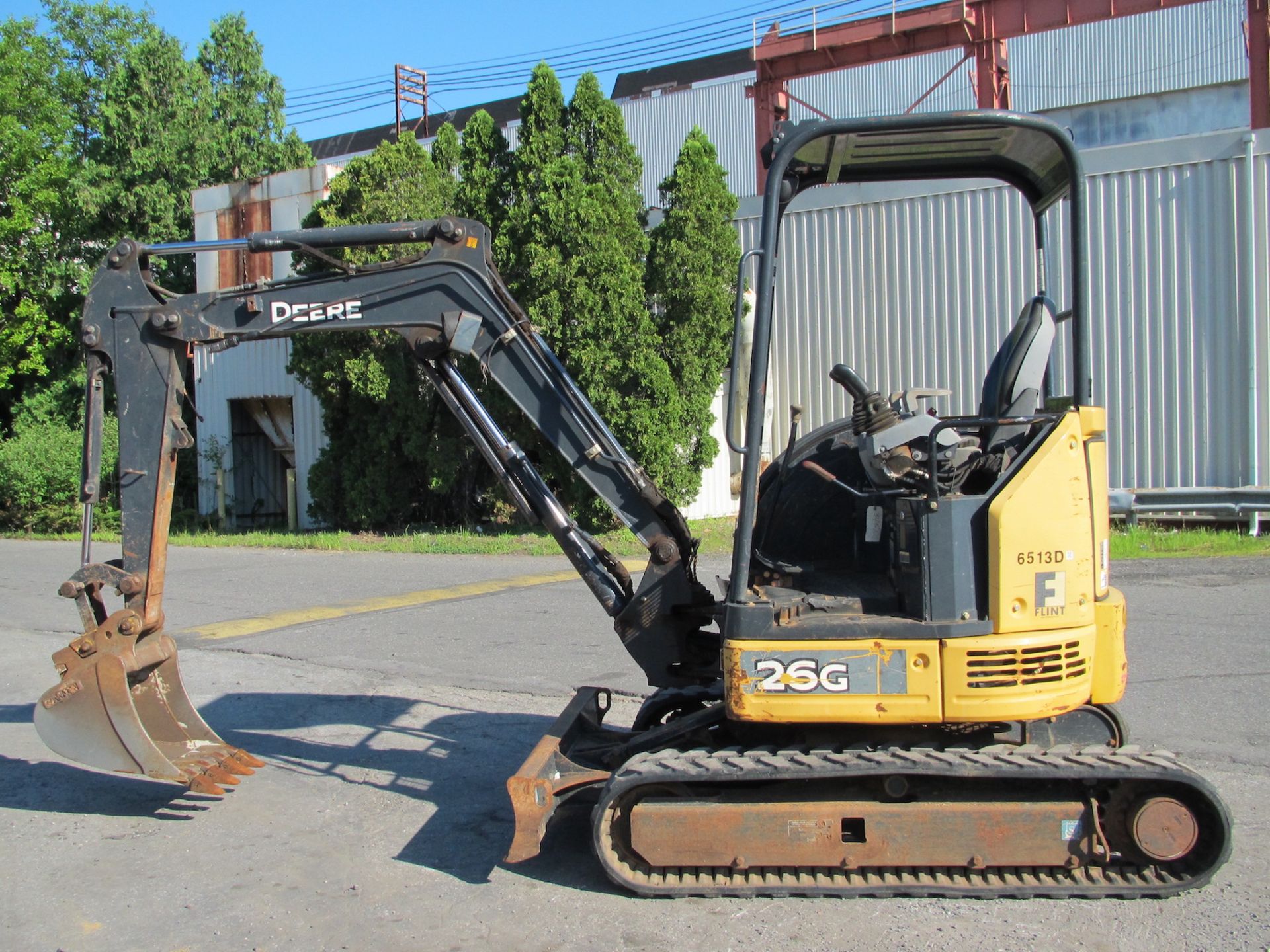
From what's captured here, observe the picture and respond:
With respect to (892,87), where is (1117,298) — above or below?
below

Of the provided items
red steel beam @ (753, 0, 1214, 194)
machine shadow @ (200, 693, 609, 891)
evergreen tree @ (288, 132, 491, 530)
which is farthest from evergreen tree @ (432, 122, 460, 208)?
machine shadow @ (200, 693, 609, 891)

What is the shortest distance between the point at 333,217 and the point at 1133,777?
16.3m

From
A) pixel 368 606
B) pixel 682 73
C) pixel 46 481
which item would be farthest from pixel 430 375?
pixel 682 73

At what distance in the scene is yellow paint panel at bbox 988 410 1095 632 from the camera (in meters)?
4.15

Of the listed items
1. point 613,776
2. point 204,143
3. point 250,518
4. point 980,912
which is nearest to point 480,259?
point 613,776

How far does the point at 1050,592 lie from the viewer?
4.20m

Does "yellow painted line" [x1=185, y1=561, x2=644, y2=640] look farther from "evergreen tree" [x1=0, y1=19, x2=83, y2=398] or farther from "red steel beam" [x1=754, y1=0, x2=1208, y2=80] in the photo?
"evergreen tree" [x1=0, y1=19, x2=83, y2=398]

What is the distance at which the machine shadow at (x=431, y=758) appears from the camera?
497 centimetres

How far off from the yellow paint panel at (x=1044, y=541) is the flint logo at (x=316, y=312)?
3.14 metres

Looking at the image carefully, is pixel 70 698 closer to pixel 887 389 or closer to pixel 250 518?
pixel 887 389

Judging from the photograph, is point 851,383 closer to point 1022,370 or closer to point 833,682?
point 1022,370

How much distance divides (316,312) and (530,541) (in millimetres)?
11314

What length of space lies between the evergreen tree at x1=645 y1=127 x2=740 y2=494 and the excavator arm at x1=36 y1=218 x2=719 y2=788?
1136cm

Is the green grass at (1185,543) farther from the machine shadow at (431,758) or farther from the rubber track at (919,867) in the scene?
the rubber track at (919,867)
